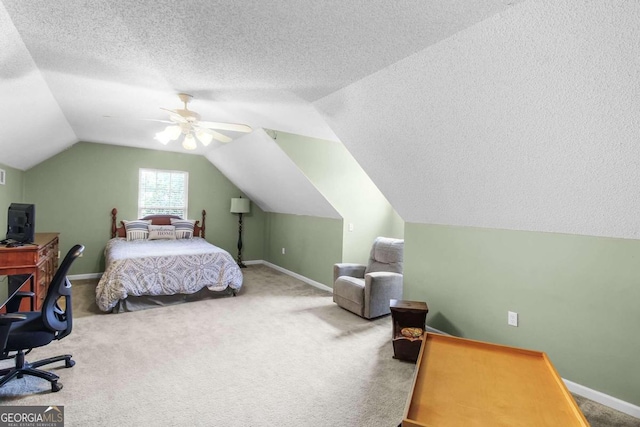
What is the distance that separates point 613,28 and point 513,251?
1.87 meters

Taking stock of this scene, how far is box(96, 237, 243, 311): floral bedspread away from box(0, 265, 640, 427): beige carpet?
0.88 ft

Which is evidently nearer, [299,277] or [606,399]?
[606,399]

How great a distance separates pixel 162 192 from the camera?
625cm

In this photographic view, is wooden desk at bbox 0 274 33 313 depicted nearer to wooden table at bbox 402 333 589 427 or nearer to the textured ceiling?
the textured ceiling

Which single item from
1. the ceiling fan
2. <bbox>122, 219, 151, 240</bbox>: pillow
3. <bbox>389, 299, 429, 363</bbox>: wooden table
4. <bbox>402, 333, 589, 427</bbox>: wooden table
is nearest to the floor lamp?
<bbox>122, 219, 151, 240</bbox>: pillow

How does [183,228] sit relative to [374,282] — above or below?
above

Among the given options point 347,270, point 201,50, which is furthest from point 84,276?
point 201,50

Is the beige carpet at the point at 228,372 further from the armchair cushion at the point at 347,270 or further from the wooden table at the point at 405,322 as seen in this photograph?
the armchair cushion at the point at 347,270

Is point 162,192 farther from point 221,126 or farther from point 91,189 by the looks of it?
point 221,126

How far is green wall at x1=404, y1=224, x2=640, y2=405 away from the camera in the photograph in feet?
7.49

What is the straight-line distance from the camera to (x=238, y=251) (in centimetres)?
690

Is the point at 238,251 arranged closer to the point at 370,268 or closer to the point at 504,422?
the point at 370,268

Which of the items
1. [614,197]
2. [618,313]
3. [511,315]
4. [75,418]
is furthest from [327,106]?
[75,418]

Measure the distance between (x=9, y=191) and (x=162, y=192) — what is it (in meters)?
2.25
